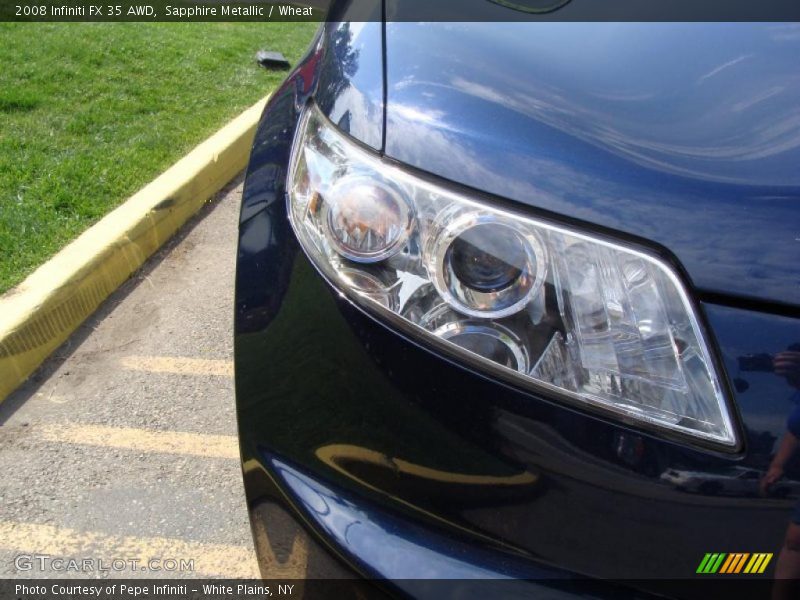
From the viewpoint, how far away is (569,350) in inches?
45.8

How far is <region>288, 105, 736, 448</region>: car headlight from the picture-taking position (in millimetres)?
1122

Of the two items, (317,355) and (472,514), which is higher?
(317,355)

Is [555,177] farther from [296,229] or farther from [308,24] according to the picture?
[308,24]

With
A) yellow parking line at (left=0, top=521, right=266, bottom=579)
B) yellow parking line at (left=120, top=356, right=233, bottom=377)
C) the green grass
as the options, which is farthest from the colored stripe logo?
the green grass

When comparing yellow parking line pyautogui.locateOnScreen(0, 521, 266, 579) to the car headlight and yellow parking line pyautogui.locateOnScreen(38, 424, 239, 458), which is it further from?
the car headlight

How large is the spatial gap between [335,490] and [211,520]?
1.21 m

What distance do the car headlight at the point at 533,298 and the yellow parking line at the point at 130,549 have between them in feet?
4.24

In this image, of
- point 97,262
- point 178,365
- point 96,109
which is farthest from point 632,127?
point 96,109

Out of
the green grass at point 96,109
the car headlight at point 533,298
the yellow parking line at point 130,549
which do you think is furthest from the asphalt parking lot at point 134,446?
the car headlight at point 533,298

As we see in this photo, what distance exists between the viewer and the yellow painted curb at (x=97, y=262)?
2855mm

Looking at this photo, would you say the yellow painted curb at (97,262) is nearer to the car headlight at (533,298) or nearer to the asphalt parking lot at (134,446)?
the asphalt parking lot at (134,446)

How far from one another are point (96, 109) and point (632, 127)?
424 centimetres

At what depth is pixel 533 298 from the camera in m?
1.18

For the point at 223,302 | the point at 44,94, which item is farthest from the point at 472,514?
the point at 44,94
